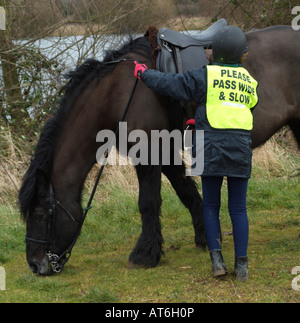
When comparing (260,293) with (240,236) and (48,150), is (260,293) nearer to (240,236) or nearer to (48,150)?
(240,236)

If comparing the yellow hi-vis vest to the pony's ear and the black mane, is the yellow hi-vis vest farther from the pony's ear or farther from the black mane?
the pony's ear

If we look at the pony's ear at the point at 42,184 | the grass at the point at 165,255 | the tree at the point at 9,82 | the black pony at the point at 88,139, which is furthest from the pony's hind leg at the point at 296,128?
the tree at the point at 9,82

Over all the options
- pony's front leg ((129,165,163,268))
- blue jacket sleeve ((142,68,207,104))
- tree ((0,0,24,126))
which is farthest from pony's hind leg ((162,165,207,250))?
tree ((0,0,24,126))

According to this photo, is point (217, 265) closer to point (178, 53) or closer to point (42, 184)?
point (42, 184)

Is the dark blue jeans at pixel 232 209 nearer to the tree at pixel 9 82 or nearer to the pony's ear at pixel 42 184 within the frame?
the pony's ear at pixel 42 184

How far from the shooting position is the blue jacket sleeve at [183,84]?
11.9 ft

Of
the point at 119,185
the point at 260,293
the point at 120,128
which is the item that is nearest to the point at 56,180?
the point at 120,128

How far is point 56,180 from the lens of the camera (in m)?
4.25

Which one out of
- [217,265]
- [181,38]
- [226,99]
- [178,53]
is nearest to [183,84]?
[226,99]

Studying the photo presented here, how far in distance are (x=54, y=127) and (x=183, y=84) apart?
4.02 feet

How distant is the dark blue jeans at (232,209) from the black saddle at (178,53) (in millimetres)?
1027

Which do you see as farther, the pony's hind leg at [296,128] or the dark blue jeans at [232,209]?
the pony's hind leg at [296,128]

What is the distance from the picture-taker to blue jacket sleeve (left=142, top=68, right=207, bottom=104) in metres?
3.63

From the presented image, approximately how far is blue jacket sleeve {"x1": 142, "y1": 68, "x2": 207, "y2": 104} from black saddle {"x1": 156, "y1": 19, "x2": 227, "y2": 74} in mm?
449
